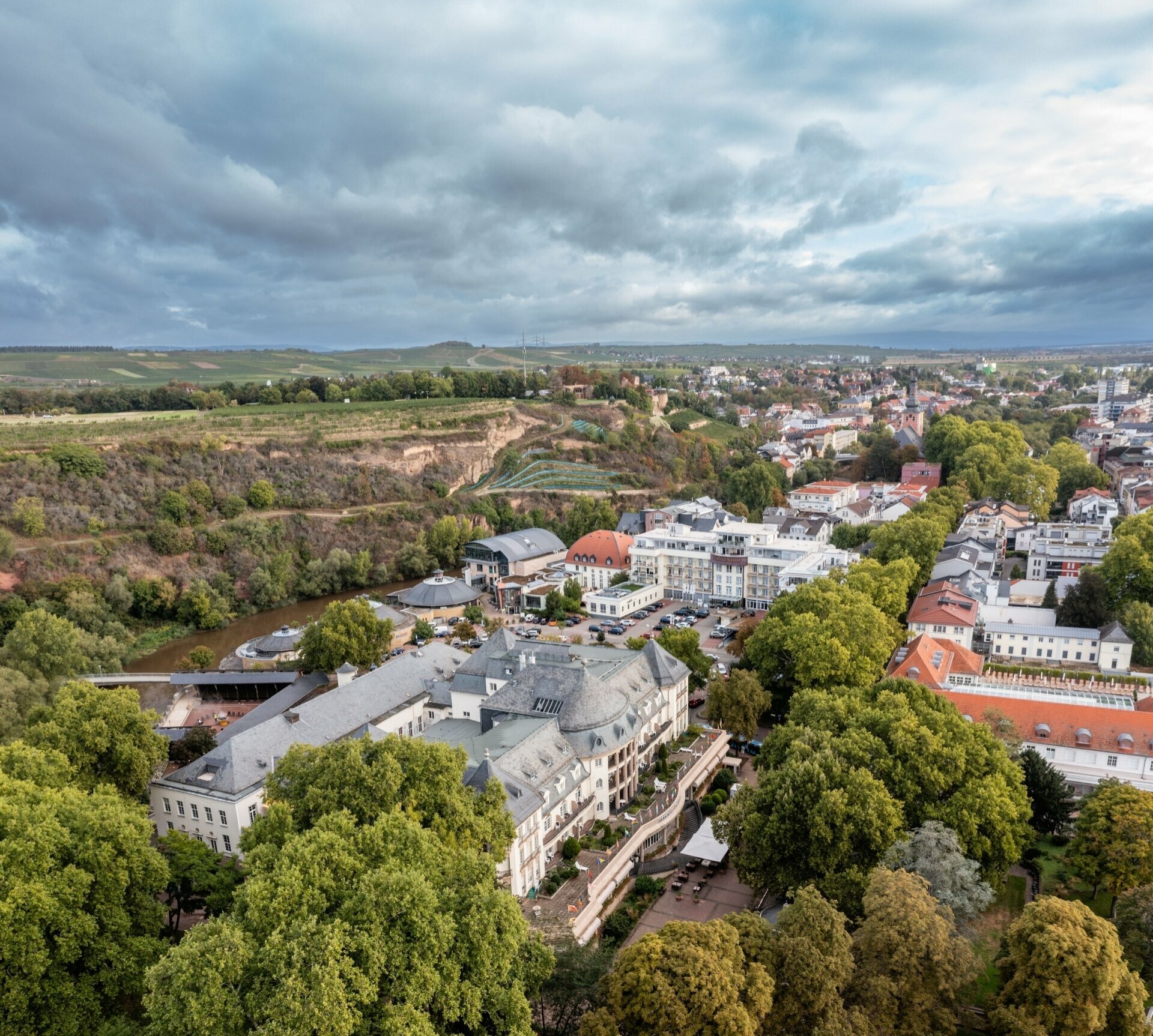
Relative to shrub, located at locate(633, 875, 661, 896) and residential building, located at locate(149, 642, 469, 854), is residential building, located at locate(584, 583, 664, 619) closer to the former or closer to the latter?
residential building, located at locate(149, 642, 469, 854)

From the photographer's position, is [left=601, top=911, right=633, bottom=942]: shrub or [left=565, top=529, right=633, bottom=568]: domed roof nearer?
[left=601, top=911, right=633, bottom=942]: shrub

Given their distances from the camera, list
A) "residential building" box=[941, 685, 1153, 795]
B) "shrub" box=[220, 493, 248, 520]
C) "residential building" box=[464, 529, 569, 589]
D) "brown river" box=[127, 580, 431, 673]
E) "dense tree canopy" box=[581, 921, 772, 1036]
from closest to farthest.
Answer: "dense tree canopy" box=[581, 921, 772, 1036]
"residential building" box=[941, 685, 1153, 795]
"brown river" box=[127, 580, 431, 673]
"residential building" box=[464, 529, 569, 589]
"shrub" box=[220, 493, 248, 520]

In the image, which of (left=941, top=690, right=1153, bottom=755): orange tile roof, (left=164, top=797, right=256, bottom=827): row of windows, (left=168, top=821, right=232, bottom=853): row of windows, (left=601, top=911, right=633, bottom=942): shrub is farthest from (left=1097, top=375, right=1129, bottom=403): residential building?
(left=168, top=821, right=232, bottom=853): row of windows

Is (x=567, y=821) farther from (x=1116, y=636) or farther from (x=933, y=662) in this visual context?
(x=1116, y=636)

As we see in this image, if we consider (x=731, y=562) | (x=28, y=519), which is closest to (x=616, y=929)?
(x=731, y=562)

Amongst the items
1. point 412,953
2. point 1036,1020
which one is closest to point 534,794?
point 412,953

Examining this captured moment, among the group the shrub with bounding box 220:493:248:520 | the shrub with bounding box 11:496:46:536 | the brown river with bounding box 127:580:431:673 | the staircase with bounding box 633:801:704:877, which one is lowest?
the brown river with bounding box 127:580:431:673

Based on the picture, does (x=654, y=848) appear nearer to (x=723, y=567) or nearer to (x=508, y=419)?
(x=723, y=567)

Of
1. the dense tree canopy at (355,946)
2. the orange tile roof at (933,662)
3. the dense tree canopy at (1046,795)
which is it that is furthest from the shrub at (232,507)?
the dense tree canopy at (1046,795)
